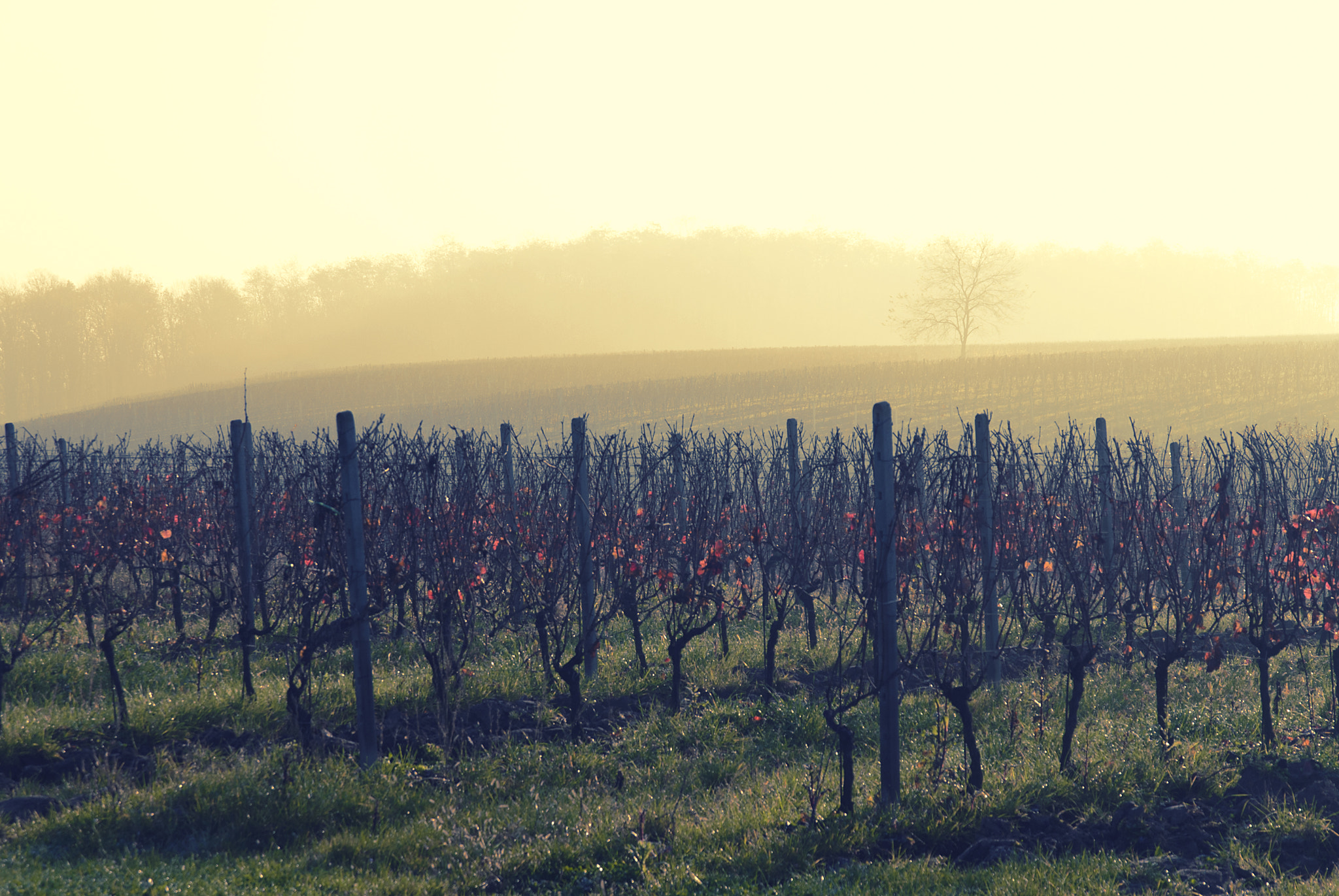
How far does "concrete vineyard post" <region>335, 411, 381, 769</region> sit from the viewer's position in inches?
184

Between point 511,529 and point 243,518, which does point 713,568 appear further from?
point 243,518

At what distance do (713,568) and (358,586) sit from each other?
2138 millimetres

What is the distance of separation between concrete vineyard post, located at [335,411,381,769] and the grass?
192 millimetres

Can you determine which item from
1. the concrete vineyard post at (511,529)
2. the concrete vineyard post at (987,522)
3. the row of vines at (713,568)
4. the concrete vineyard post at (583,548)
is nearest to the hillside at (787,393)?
the row of vines at (713,568)

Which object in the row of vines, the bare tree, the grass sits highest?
the bare tree

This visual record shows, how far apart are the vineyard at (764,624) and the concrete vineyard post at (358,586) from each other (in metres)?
0.01

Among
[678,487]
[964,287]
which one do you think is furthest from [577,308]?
[678,487]

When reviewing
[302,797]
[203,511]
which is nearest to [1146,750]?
[302,797]

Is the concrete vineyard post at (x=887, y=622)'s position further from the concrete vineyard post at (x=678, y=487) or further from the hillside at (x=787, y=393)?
the hillside at (x=787, y=393)

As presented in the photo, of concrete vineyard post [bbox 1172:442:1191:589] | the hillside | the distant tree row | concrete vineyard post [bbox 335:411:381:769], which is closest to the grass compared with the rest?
concrete vineyard post [bbox 335:411:381:769]

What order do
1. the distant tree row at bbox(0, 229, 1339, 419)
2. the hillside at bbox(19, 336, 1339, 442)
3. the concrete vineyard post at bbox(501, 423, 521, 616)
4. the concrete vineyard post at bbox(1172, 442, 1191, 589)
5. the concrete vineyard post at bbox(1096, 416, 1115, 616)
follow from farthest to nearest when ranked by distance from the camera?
the distant tree row at bbox(0, 229, 1339, 419) < the hillside at bbox(19, 336, 1339, 442) < the concrete vineyard post at bbox(1172, 442, 1191, 589) < the concrete vineyard post at bbox(1096, 416, 1115, 616) < the concrete vineyard post at bbox(501, 423, 521, 616)

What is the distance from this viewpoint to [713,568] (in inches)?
216

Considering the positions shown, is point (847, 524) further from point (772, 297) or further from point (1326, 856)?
point (772, 297)

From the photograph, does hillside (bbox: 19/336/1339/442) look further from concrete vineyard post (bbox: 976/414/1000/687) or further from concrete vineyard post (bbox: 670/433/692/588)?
concrete vineyard post (bbox: 976/414/1000/687)
